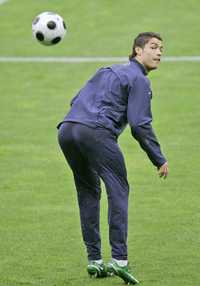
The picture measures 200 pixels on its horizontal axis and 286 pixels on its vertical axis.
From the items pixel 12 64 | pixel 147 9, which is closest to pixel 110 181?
pixel 12 64

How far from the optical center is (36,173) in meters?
16.5

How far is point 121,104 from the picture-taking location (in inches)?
410

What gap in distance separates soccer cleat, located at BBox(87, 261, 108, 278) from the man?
9.2 inches

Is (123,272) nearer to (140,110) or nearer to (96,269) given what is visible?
(96,269)

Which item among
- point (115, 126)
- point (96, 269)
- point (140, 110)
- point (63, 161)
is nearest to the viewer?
point (140, 110)

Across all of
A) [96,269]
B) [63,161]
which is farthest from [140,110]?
[63,161]

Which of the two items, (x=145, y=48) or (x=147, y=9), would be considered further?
(x=147, y=9)

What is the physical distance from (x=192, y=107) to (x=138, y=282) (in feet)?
33.4

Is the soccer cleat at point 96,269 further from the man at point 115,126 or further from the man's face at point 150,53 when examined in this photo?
the man's face at point 150,53

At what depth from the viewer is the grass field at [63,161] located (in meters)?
11.7

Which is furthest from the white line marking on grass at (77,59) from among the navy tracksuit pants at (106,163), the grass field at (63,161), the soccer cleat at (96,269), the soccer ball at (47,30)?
the navy tracksuit pants at (106,163)

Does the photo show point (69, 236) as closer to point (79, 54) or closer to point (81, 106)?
point (81, 106)

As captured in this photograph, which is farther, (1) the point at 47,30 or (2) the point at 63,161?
(2) the point at 63,161

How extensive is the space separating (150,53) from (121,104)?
0.55 metres
